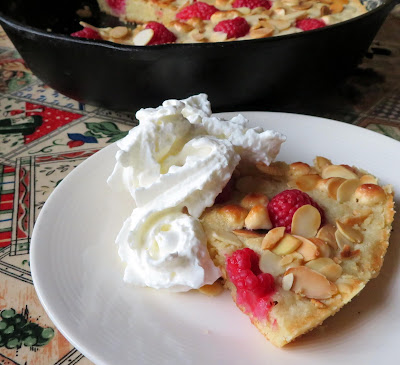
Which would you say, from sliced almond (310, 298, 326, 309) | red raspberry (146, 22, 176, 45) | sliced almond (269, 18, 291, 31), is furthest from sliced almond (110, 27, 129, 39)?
sliced almond (310, 298, 326, 309)

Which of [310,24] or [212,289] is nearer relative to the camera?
[212,289]

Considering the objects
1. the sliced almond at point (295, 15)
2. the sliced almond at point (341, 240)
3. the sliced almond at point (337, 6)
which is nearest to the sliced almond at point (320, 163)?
the sliced almond at point (341, 240)

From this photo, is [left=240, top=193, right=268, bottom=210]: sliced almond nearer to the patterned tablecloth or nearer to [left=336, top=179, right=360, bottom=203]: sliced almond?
[left=336, top=179, right=360, bottom=203]: sliced almond

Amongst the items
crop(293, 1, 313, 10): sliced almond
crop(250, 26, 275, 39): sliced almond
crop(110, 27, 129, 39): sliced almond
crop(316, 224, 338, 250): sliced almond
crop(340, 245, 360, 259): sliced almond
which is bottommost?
crop(340, 245, 360, 259): sliced almond

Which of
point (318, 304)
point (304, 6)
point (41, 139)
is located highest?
point (304, 6)

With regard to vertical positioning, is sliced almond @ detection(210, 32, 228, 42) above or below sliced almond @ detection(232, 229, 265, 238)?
above

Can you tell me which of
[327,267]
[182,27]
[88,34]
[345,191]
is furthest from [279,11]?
[327,267]

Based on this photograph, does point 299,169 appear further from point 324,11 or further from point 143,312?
point 324,11
